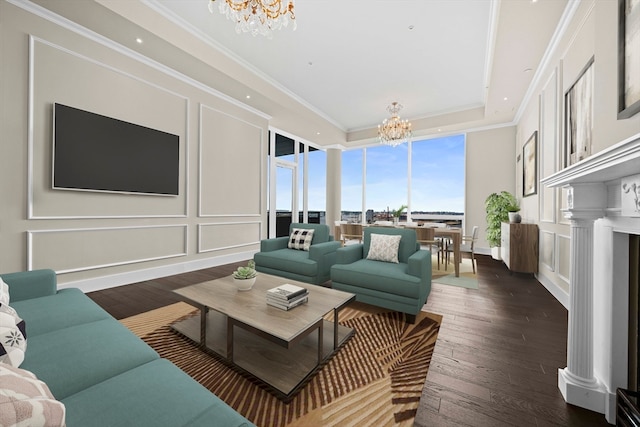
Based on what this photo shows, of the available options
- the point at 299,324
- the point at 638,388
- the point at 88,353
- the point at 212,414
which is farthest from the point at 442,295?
the point at 88,353

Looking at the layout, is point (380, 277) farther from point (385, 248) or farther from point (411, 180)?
point (411, 180)

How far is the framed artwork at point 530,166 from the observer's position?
4055mm

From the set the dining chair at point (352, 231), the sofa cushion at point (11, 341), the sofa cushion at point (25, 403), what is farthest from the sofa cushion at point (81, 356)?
the dining chair at point (352, 231)

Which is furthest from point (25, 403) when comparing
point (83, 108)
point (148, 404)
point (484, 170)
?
point (484, 170)

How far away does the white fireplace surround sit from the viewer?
1356mm

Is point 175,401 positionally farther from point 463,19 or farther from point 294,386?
point 463,19

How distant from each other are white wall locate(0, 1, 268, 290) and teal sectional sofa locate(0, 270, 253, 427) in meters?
1.82

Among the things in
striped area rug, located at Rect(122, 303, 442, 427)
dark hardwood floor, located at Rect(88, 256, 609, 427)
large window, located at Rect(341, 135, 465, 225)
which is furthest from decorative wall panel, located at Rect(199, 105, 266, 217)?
large window, located at Rect(341, 135, 465, 225)

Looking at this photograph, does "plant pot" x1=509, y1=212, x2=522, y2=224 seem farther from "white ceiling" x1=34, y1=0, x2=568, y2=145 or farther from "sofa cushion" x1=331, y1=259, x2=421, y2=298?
"sofa cushion" x1=331, y1=259, x2=421, y2=298

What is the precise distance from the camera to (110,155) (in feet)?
10.9

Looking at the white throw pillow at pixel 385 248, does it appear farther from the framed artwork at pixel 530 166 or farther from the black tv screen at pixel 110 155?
the black tv screen at pixel 110 155

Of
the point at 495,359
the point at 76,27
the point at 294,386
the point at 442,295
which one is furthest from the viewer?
the point at 442,295

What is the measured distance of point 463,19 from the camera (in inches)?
124

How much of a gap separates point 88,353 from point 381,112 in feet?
20.7
